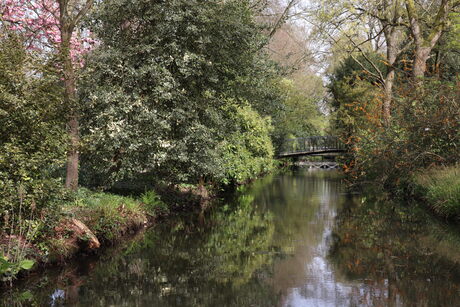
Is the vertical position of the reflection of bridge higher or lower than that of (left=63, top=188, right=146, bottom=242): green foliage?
higher

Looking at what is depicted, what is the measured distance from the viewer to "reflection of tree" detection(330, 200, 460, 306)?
722cm

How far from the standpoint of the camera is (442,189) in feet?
44.4

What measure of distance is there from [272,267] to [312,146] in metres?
32.0

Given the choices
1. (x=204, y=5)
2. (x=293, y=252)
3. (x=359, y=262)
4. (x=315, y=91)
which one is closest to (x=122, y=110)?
(x=204, y=5)

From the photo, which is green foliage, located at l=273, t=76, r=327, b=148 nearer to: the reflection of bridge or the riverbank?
the reflection of bridge

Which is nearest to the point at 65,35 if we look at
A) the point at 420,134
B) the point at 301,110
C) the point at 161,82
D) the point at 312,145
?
the point at 161,82

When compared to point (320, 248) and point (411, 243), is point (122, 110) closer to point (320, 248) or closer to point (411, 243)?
point (320, 248)

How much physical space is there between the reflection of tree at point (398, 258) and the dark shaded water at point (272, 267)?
17mm

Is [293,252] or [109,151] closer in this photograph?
[293,252]

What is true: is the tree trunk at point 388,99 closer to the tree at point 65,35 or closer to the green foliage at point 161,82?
the green foliage at point 161,82

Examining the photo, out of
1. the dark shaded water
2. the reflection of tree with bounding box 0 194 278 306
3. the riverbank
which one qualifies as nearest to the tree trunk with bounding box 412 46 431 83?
the dark shaded water

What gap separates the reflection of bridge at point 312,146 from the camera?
1460 inches

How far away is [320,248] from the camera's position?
10508 millimetres

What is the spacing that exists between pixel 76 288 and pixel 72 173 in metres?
6.01
